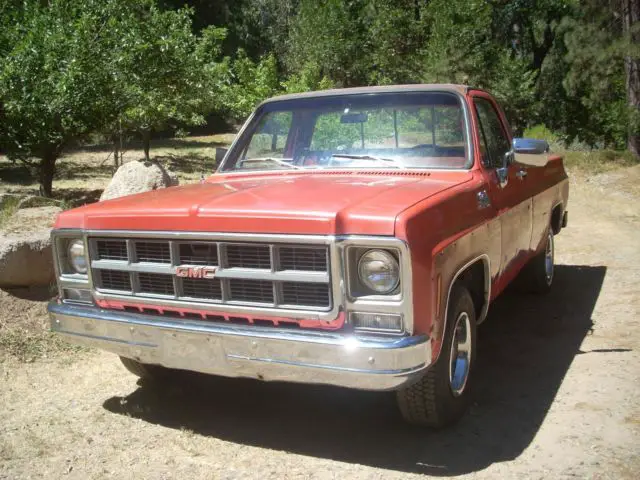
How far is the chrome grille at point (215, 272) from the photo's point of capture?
321 cm

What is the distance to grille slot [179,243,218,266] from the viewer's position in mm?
3426

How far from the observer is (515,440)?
3646mm

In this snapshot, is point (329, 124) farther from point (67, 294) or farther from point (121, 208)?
point (67, 294)

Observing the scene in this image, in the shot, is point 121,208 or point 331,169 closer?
point 121,208

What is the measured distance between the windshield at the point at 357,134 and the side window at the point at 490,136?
0.77 feet

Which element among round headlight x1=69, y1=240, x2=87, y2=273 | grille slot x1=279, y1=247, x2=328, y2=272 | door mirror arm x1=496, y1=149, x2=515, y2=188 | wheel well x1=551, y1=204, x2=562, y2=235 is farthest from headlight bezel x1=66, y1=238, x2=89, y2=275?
wheel well x1=551, y1=204, x2=562, y2=235

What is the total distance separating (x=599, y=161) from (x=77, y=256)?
14.2 m

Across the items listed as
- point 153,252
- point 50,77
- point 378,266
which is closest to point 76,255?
point 153,252

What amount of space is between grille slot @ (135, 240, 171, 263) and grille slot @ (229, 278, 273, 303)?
1.35 feet

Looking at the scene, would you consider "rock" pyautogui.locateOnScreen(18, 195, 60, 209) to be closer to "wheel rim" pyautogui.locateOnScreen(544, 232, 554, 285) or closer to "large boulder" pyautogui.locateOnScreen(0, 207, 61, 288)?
"large boulder" pyautogui.locateOnScreen(0, 207, 61, 288)

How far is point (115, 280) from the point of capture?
3754 mm

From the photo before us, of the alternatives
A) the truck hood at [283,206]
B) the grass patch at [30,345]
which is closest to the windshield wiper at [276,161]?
the truck hood at [283,206]

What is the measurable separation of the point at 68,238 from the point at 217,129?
32185mm

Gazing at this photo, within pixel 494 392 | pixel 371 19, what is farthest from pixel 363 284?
pixel 371 19
